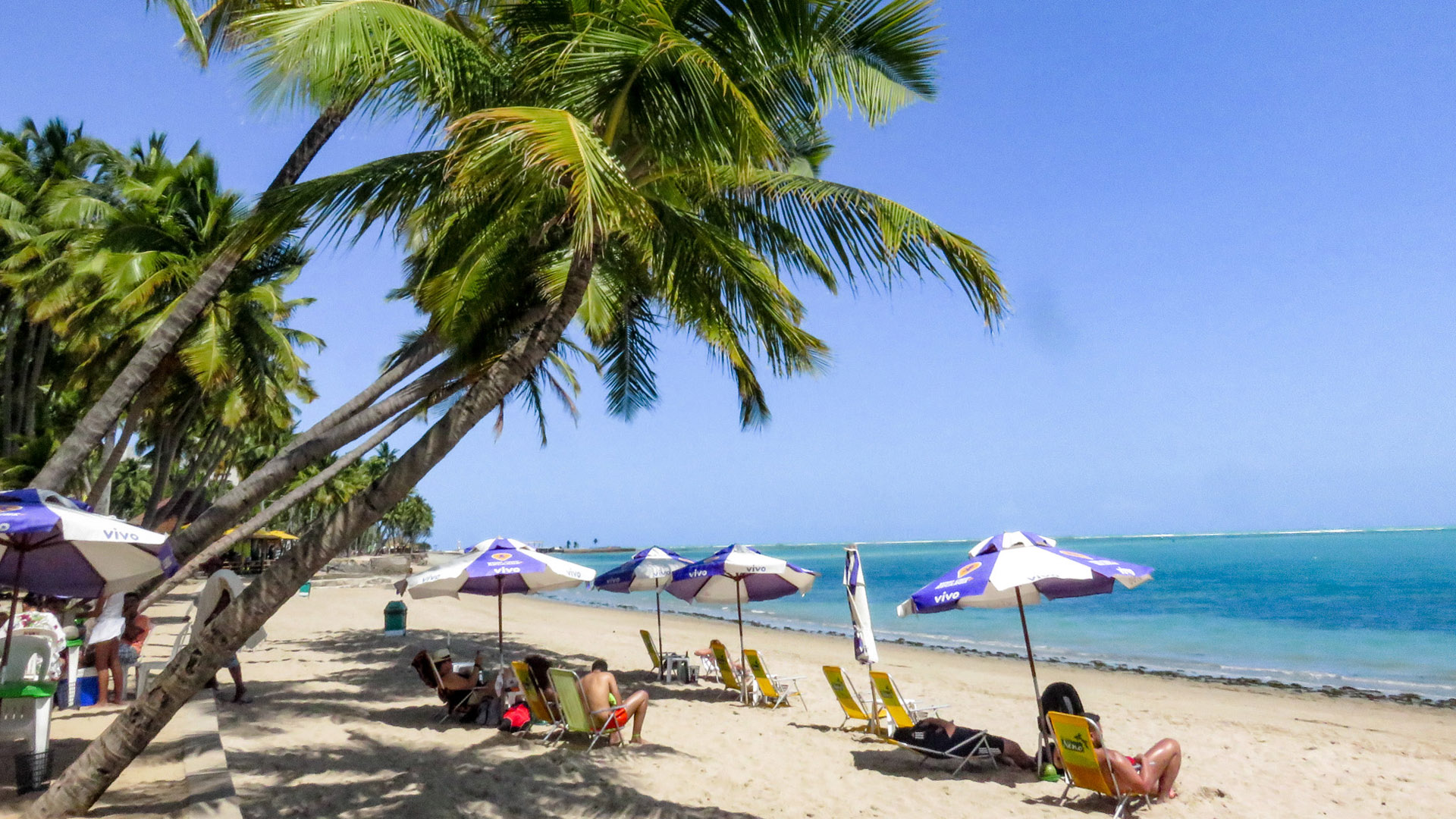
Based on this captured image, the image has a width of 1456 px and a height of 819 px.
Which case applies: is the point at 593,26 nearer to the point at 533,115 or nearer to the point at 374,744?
the point at 533,115

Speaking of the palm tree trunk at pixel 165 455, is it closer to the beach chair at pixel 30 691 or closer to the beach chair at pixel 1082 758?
the beach chair at pixel 30 691

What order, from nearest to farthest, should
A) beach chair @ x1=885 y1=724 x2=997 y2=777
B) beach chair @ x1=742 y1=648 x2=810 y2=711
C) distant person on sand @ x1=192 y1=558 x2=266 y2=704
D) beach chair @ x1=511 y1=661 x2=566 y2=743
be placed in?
beach chair @ x1=885 y1=724 x2=997 y2=777 → beach chair @ x1=511 y1=661 x2=566 y2=743 → distant person on sand @ x1=192 y1=558 x2=266 y2=704 → beach chair @ x1=742 y1=648 x2=810 y2=711

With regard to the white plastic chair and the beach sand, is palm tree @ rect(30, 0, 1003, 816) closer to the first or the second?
the beach sand

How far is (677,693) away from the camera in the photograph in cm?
1034

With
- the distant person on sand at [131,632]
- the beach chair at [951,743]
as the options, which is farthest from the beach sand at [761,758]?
the distant person on sand at [131,632]

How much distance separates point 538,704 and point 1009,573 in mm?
4387

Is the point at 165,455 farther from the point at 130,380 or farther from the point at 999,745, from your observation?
the point at 999,745

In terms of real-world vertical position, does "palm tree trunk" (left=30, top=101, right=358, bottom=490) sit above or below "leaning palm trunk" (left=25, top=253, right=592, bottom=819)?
above

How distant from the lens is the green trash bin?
675 inches

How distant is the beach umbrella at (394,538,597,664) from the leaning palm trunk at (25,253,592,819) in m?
3.97

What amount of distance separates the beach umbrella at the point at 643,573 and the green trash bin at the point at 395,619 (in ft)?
27.3

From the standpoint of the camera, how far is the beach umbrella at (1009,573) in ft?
19.6

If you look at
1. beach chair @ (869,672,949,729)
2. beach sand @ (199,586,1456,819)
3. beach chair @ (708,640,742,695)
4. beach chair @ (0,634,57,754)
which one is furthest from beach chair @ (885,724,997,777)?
beach chair @ (0,634,57,754)

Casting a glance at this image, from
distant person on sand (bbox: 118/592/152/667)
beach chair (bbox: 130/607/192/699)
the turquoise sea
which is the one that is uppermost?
distant person on sand (bbox: 118/592/152/667)
